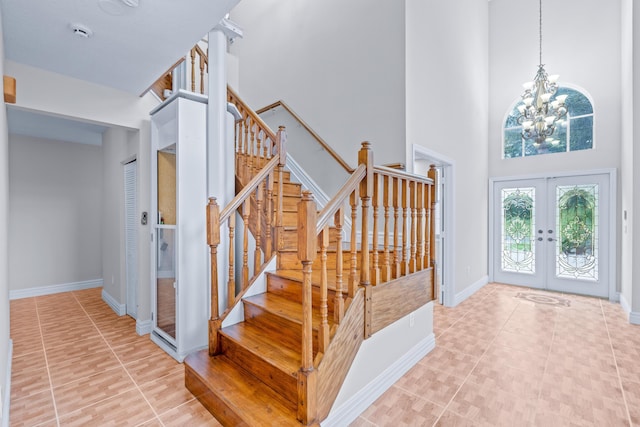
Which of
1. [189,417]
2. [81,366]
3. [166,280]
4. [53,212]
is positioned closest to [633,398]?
[189,417]

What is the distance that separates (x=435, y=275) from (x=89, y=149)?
6116 millimetres

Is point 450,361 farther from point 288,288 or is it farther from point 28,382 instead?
point 28,382

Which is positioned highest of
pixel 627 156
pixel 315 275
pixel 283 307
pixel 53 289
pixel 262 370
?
pixel 627 156

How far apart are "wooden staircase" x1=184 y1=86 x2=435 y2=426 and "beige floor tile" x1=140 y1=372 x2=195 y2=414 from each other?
5.2 inches

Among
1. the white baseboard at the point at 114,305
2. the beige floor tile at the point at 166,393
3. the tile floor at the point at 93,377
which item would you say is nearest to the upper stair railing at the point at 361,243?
the tile floor at the point at 93,377

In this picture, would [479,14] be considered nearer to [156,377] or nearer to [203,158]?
[203,158]

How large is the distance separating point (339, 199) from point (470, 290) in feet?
13.3

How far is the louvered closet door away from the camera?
12.1 feet

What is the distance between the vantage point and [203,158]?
2.83 m

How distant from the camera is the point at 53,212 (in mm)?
5012

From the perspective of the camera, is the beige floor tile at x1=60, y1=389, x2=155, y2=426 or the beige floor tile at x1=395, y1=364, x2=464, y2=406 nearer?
the beige floor tile at x1=60, y1=389, x2=155, y2=426

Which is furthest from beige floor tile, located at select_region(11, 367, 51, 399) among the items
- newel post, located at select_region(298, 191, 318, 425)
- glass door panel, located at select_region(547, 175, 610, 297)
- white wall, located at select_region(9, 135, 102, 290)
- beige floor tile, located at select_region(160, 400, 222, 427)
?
glass door panel, located at select_region(547, 175, 610, 297)

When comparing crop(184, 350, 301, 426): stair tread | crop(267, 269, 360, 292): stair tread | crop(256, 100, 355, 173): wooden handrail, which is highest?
crop(256, 100, 355, 173): wooden handrail

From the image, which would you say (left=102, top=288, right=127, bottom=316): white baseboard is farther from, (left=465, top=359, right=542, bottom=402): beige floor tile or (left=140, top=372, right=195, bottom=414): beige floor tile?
(left=465, top=359, right=542, bottom=402): beige floor tile
